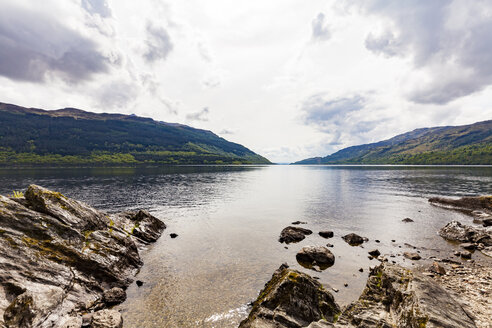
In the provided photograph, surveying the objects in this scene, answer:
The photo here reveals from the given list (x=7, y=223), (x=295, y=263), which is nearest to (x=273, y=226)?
(x=295, y=263)

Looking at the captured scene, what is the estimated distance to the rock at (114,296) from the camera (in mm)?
18528

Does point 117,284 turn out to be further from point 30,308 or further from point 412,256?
point 412,256

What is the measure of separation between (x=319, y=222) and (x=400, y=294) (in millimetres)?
32512

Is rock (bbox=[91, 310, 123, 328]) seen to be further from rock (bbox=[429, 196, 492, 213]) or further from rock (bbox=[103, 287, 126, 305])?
rock (bbox=[429, 196, 492, 213])

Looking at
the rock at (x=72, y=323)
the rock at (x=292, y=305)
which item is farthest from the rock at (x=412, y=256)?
the rock at (x=72, y=323)

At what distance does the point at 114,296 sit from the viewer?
61.9 feet

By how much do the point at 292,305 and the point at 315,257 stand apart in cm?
1262

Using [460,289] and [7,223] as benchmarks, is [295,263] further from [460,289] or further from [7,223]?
[7,223]

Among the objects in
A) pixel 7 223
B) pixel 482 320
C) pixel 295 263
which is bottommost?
pixel 295 263

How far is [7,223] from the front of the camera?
18.7 meters

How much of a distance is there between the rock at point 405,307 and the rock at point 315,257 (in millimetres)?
10049

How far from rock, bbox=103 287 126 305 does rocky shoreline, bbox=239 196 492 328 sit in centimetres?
1117

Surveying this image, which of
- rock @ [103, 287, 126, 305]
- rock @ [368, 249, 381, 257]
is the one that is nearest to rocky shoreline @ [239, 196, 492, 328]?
rock @ [368, 249, 381, 257]

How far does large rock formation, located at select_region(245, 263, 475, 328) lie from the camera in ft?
37.5
